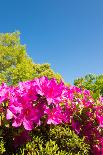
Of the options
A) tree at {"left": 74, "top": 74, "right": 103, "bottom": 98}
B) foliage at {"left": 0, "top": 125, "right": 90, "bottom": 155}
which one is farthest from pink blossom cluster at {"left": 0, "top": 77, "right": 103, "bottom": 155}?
tree at {"left": 74, "top": 74, "right": 103, "bottom": 98}

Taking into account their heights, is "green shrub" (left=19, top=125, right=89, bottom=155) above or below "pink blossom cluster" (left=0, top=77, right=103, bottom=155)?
below

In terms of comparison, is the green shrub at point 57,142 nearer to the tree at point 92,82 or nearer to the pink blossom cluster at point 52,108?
the pink blossom cluster at point 52,108

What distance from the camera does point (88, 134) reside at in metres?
4.54

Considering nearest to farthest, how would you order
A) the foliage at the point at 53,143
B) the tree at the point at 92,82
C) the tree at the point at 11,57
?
the foliage at the point at 53,143 → the tree at the point at 92,82 → the tree at the point at 11,57

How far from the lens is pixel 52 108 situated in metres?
3.99

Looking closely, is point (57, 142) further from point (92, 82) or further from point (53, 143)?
point (92, 82)

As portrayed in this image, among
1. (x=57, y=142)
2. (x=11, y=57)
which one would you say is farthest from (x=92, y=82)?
(x=57, y=142)

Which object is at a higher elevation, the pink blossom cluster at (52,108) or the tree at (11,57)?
the tree at (11,57)

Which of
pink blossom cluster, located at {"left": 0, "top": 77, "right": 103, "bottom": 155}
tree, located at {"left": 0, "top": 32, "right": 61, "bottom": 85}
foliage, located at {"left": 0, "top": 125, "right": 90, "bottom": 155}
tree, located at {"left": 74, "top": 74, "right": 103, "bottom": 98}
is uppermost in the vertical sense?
tree, located at {"left": 0, "top": 32, "right": 61, "bottom": 85}

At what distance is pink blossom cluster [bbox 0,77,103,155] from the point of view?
3840 millimetres

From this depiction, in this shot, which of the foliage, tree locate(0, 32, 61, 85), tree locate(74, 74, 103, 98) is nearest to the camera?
the foliage

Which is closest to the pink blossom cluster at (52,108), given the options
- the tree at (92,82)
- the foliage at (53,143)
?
the foliage at (53,143)

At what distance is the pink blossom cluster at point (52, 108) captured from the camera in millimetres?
3840

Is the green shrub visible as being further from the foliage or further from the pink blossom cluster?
the pink blossom cluster
